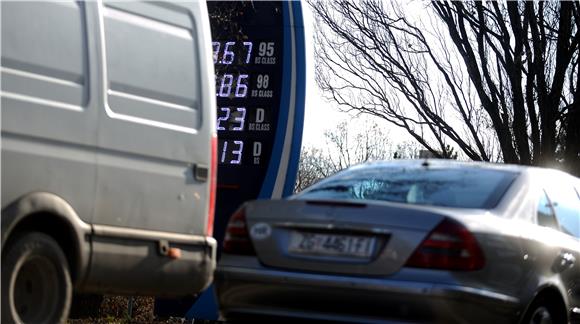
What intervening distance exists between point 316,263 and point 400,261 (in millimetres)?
510

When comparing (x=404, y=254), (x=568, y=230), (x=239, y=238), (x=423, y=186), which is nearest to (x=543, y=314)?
(x=568, y=230)

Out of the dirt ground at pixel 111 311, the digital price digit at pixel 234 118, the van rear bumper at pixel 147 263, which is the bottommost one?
the dirt ground at pixel 111 311

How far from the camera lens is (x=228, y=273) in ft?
25.4

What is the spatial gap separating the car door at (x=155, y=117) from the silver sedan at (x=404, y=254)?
1.56 feet

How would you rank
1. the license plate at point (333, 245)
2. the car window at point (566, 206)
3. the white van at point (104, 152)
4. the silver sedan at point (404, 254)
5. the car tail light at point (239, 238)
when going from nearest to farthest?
the white van at point (104, 152) < the silver sedan at point (404, 254) < the license plate at point (333, 245) < the car tail light at point (239, 238) < the car window at point (566, 206)

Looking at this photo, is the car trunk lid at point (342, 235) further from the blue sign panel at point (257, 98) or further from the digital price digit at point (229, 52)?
the digital price digit at point (229, 52)

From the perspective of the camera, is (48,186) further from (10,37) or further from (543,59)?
(543,59)

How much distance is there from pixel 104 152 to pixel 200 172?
0.95m

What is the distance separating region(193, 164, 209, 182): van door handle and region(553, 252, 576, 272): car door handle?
2.37 m

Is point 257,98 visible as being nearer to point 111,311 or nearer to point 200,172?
point 111,311

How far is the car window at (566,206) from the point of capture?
877 centimetres

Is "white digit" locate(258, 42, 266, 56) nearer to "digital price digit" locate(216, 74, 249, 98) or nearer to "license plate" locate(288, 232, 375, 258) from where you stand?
"digital price digit" locate(216, 74, 249, 98)

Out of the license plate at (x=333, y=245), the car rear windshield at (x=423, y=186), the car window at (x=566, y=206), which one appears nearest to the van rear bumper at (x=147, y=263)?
the car rear windshield at (x=423, y=186)

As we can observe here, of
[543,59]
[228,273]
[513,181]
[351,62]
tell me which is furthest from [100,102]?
[351,62]
